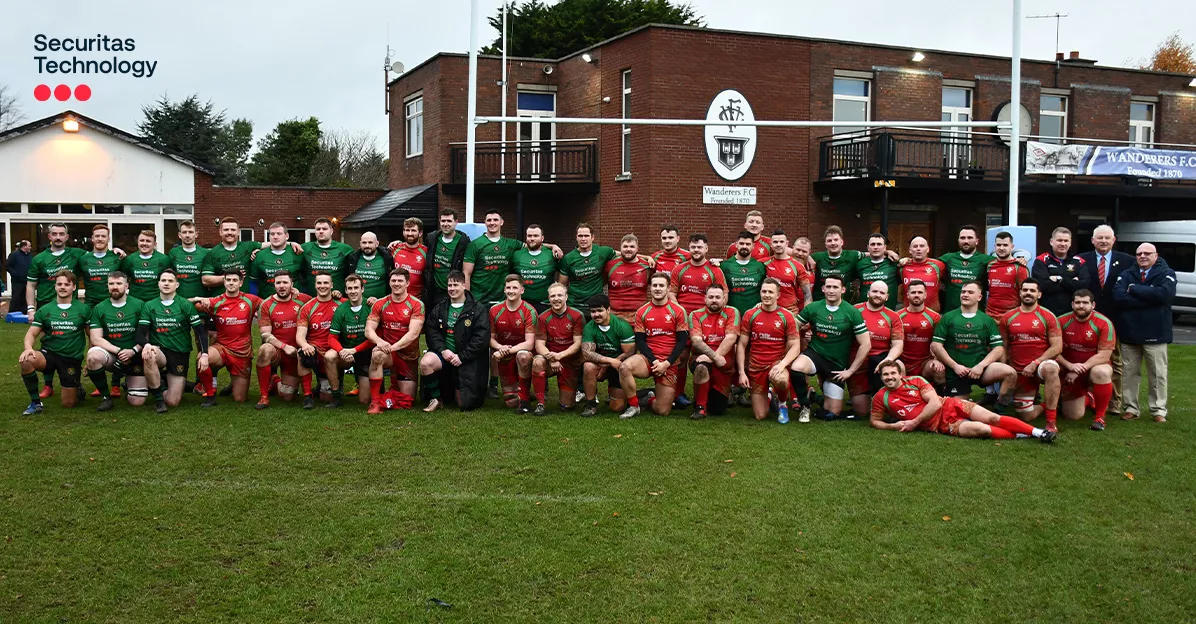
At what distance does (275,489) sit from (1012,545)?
4.56 meters

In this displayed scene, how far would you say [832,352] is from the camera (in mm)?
8867

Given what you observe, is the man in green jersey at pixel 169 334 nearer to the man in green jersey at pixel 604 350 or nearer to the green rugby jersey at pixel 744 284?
the man in green jersey at pixel 604 350

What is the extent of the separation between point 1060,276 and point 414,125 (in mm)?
19308

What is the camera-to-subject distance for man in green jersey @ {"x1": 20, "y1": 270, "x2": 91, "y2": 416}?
8922mm

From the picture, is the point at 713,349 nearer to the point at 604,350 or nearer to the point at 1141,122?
the point at 604,350

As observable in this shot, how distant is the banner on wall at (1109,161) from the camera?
842 inches

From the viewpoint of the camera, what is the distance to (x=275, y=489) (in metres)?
6.21

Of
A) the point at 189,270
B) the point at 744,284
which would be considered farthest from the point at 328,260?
the point at 744,284

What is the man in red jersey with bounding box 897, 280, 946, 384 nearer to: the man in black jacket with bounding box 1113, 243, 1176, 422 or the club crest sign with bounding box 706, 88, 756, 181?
the man in black jacket with bounding box 1113, 243, 1176, 422

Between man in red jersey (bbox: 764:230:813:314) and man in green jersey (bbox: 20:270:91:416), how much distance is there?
6823mm

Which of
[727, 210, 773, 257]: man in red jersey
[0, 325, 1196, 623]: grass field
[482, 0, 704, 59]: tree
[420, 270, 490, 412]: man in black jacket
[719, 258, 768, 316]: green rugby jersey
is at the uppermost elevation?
[482, 0, 704, 59]: tree

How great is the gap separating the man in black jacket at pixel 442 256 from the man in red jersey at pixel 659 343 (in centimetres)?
220

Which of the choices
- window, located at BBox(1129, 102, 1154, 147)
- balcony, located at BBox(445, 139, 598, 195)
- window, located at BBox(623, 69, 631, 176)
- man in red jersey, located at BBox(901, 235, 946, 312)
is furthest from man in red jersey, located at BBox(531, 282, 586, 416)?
window, located at BBox(1129, 102, 1154, 147)

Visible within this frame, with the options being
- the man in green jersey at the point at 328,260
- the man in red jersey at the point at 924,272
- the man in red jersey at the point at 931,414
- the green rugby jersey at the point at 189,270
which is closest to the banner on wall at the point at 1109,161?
the man in red jersey at the point at 924,272
